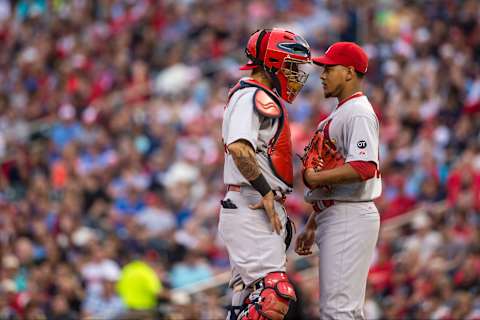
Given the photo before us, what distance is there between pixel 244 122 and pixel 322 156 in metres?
0.70

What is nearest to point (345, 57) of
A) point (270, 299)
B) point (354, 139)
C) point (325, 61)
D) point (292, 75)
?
point (325, 61)

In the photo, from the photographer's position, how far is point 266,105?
724 cm

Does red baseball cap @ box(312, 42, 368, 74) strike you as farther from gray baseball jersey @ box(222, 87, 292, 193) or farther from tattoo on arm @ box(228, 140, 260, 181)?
tattoo on arm @ box(228, 140, 260, 181)

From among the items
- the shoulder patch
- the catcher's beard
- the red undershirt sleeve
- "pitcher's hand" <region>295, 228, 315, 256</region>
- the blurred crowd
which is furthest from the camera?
the blurred crowd

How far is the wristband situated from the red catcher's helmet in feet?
1.99

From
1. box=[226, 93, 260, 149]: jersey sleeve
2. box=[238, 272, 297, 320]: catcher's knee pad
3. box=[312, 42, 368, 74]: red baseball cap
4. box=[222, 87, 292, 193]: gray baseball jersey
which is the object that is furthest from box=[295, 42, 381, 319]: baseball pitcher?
box=[226, 93, 260, 149]: jersey sleeve

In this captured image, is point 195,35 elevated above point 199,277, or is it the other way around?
point 195,35

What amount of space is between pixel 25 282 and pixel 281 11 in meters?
7.52

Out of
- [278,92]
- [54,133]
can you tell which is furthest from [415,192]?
[278,92]

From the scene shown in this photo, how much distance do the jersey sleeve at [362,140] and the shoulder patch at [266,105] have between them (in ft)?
1.63

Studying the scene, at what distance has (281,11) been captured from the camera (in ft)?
66.2

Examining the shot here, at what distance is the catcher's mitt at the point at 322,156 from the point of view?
297 inches

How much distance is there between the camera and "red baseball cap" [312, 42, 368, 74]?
7574 millimetres

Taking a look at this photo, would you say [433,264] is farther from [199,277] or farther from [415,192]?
[199,277]
